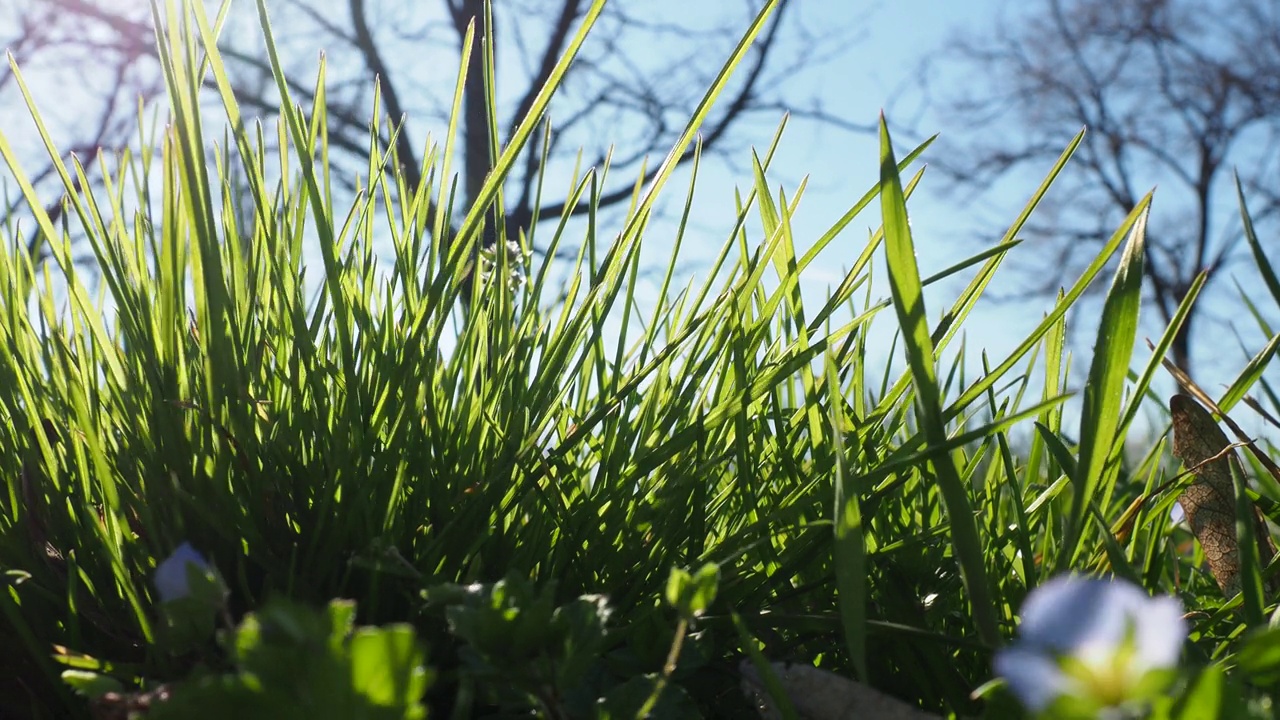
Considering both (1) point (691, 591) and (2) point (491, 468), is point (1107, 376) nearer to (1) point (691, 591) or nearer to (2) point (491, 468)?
(1) point (691, 591)

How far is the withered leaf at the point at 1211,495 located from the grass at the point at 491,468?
0.05 m

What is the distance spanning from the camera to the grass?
39cm

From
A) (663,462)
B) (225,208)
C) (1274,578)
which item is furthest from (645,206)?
(1274,578)

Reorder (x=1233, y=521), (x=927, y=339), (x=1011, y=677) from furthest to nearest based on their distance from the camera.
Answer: (x=1233, y=521) → (x=927, y=339) → (x=1011, y=677)

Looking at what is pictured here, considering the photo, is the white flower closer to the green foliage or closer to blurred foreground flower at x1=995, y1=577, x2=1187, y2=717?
the green foliage

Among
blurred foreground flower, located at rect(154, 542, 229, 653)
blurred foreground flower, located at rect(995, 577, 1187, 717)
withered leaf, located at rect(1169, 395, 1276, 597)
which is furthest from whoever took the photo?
withered leaf, located at rect(1169, 395, 1276, 597)

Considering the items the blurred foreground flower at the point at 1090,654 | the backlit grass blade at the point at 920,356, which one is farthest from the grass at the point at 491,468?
the blurred foreground flower at the point at 1090,654

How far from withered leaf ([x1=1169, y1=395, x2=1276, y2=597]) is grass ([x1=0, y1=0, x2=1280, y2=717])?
0.05 m

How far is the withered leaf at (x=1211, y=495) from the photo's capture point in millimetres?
613

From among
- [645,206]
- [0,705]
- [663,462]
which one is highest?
[645,206]

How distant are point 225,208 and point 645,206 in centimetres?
26

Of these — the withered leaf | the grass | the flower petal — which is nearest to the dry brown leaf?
the grass

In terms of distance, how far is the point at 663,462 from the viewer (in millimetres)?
541

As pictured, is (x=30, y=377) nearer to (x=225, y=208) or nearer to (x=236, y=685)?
(x=225, y=208)
